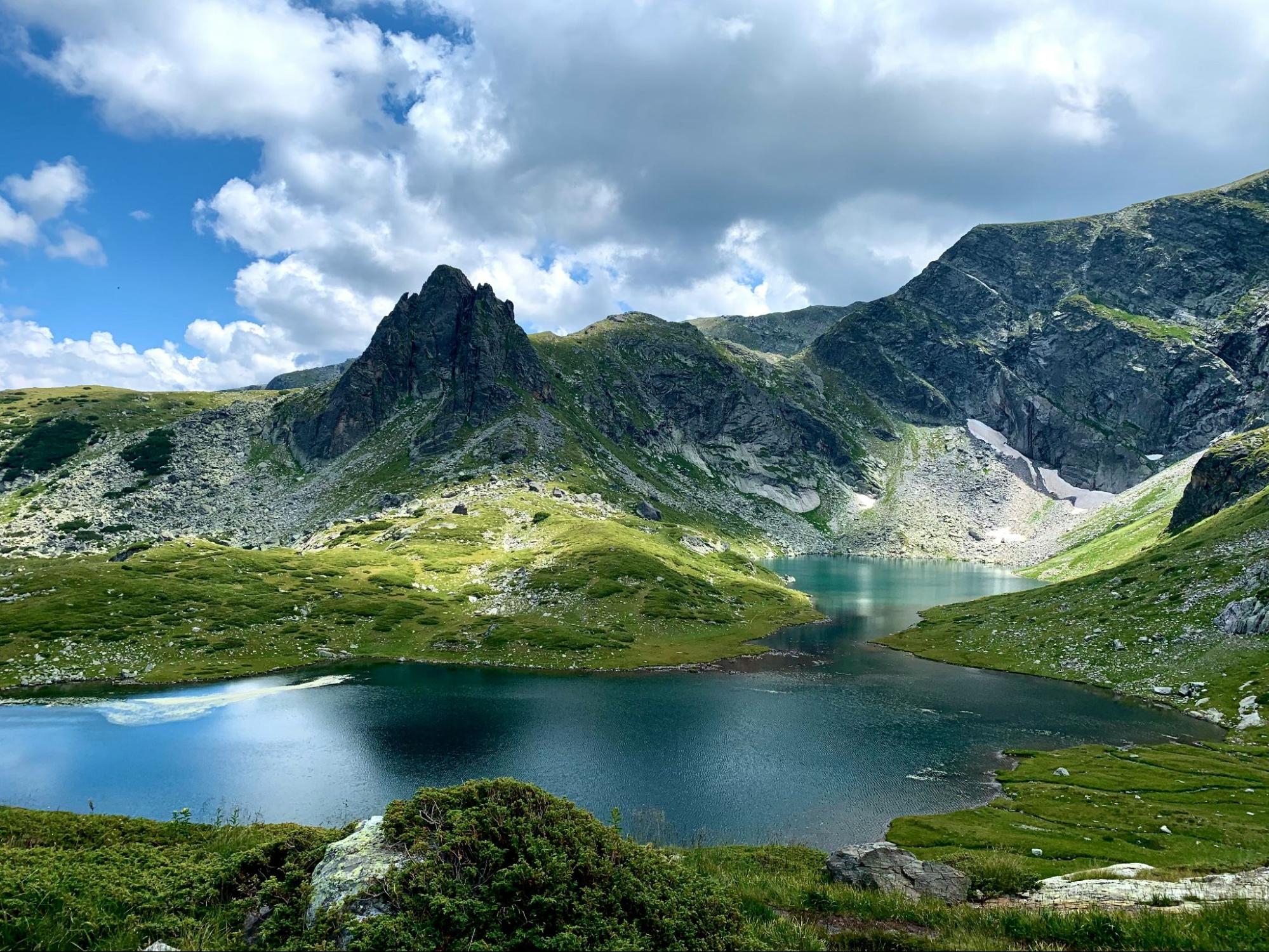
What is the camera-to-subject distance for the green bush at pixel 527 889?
12.7 metres

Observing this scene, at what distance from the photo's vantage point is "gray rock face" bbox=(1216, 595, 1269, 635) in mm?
80188

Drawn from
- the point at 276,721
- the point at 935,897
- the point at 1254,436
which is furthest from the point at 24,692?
the point at 1254,436

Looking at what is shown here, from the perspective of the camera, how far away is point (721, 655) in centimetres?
11462

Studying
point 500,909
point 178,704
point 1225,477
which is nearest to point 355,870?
point 500,909

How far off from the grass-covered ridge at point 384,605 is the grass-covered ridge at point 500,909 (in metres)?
90.1

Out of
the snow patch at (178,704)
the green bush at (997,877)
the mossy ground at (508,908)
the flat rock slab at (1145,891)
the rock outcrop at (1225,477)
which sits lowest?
the snow patch at (178,704)

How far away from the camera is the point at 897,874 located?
2486 cm

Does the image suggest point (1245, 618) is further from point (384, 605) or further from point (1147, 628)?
point (384, 605)

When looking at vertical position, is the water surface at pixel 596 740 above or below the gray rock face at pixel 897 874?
below

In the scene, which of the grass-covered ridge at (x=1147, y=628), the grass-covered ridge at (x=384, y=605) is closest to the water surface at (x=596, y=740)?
the grass-covered ridge at (x=1147, y=628)

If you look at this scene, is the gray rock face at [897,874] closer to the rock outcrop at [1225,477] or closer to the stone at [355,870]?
the stone at [355,870]

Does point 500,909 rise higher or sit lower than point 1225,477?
lower

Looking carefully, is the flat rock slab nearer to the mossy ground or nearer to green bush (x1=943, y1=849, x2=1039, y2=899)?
green bush (x1=943, y1=849, x2=1039, y2=899)

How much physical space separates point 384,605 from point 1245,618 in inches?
5334
